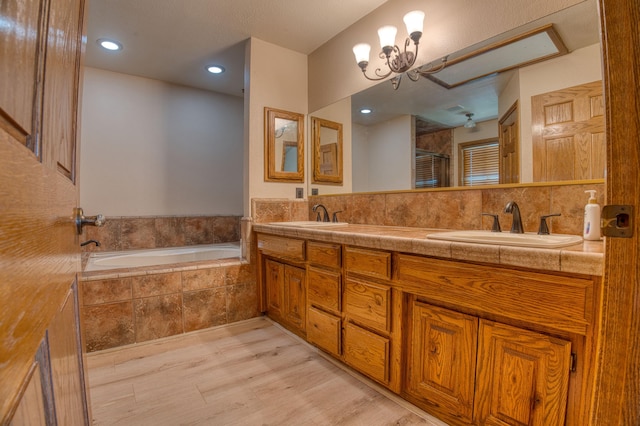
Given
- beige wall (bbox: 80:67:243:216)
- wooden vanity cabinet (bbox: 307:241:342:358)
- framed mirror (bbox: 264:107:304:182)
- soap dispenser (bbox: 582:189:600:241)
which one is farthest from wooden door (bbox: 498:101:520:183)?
beige wall (bbox: 80:67:243:216)

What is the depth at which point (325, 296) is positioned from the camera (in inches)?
75.1

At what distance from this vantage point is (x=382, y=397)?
161cm

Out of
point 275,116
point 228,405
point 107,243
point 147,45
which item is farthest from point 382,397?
point 147,45

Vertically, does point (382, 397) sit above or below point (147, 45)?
below

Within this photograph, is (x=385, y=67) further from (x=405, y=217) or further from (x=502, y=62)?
(x=405, y=217)

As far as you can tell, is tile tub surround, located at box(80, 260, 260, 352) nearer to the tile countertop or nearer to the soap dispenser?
the tile countertop

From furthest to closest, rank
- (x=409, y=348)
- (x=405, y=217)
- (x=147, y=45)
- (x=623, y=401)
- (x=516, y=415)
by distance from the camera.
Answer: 1. (x=147, y=45)
2. (x=405, y=217)
3. (x=409, y=348)
4. (x=516, y=415)
5. (x=623, y=401)

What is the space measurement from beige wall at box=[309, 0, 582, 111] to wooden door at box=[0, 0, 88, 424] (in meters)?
1.96

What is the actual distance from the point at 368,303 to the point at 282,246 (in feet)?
3.02

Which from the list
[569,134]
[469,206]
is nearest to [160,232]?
[469,206]

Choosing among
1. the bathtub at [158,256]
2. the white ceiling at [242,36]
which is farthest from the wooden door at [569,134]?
the bathtub at [158,256]

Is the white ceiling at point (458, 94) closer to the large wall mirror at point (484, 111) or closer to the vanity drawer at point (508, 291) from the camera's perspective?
the large wall mirror at point (484, 111)

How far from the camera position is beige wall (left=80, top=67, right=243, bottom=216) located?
3.16 meters

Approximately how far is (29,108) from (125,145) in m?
3.49
